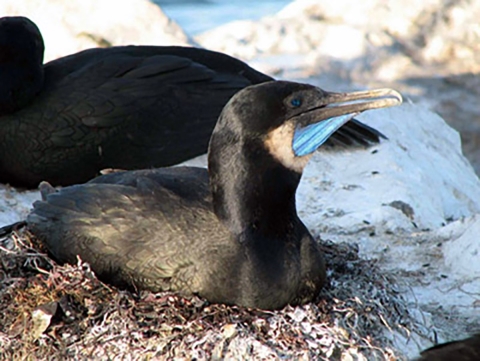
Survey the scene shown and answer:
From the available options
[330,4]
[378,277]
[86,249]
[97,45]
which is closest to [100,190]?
[86,249]

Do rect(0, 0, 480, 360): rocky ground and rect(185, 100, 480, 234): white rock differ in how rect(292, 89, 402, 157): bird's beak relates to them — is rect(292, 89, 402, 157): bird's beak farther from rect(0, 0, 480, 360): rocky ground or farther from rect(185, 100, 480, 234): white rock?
rect(185, 100, 480, 234): white rock

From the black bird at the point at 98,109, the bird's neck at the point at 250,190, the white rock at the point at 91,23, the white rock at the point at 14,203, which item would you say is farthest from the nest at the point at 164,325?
the white rock at the point at 91,23

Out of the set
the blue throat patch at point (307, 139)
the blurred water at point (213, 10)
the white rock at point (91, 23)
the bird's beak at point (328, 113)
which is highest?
the bird's beak at point (328, 113)

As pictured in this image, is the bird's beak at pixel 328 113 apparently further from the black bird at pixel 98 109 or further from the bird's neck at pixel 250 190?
the black bird at pixel 98 109

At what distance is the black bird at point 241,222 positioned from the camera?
477cm

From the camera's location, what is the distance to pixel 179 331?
4.67 meters

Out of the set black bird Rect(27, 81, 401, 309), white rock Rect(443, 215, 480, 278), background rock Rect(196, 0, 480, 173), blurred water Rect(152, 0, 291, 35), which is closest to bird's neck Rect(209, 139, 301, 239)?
black bird Rect(27, 81, 401, 309)

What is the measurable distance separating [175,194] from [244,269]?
56 cm

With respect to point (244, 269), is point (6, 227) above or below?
below

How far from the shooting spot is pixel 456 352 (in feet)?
12.8

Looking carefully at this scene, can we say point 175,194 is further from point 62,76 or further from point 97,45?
point 97,45

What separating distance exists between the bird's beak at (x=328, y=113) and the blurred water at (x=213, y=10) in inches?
394

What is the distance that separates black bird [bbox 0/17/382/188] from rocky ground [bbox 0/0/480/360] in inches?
11.2

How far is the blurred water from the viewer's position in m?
15.3
